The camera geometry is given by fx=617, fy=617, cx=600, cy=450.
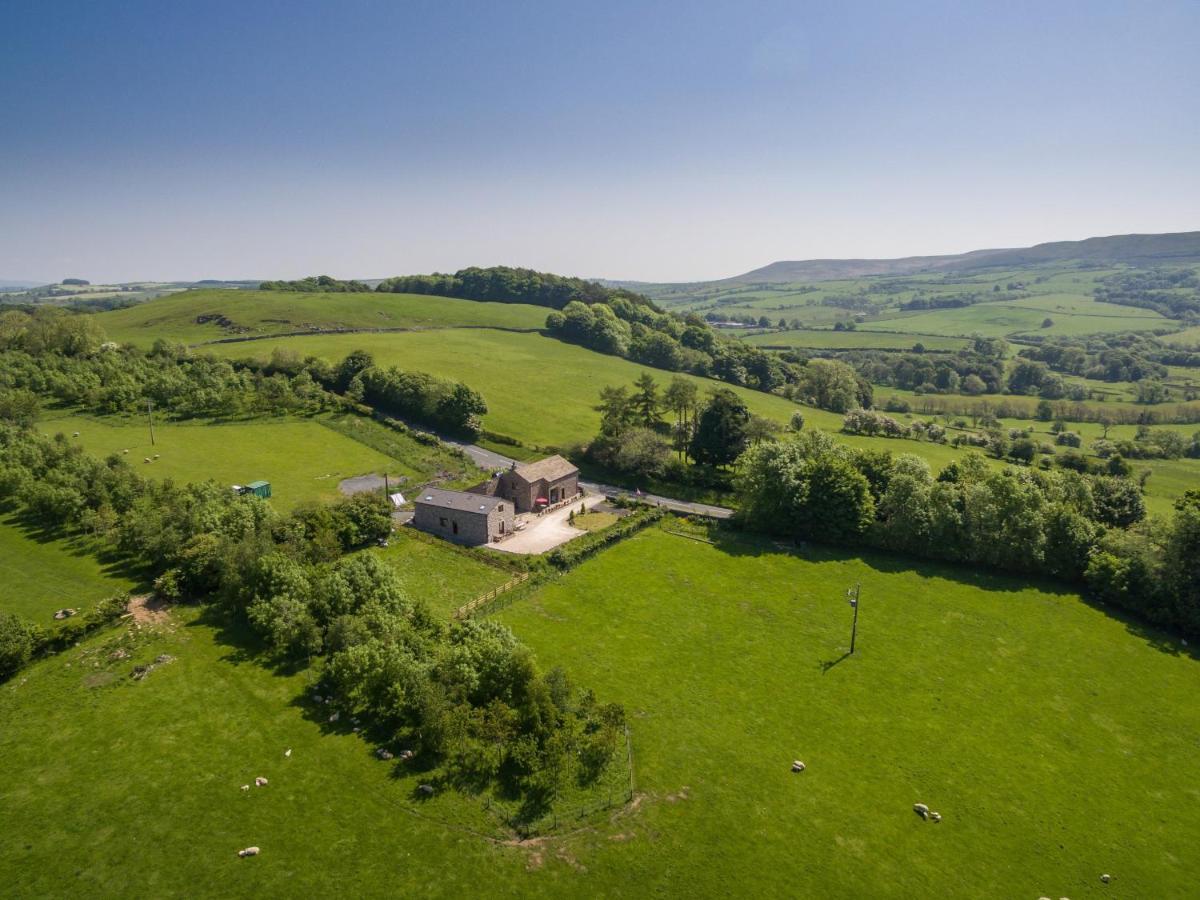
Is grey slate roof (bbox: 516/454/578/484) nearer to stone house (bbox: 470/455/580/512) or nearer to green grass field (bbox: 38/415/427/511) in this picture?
stone house (bbox: 470/455/580/512)

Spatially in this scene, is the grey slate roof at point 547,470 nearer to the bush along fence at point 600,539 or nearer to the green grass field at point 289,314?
the bush along fence at point 600,539

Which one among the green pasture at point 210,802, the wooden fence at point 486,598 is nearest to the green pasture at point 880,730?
the wooden fence at point 486,598

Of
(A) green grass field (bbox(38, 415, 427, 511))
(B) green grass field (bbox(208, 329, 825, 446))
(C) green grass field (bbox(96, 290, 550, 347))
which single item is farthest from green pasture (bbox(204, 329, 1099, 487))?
(A) green grass field (bbox(38, 415, 427, 511))

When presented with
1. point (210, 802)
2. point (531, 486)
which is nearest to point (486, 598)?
point (531, 486)

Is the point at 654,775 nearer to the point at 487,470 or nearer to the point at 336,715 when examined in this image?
the point at 336,715

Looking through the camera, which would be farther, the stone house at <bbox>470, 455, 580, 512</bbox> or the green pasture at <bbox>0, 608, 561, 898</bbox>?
the stone house at <bbox>470, 455, 580, 512</bbox>

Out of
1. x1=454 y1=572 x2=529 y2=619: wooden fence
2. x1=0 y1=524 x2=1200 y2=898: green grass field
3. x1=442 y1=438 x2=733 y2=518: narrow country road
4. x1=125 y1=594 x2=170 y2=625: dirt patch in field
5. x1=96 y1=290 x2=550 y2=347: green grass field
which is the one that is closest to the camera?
x1=0 y1=524 x2=1200 y2=898: green grass field
